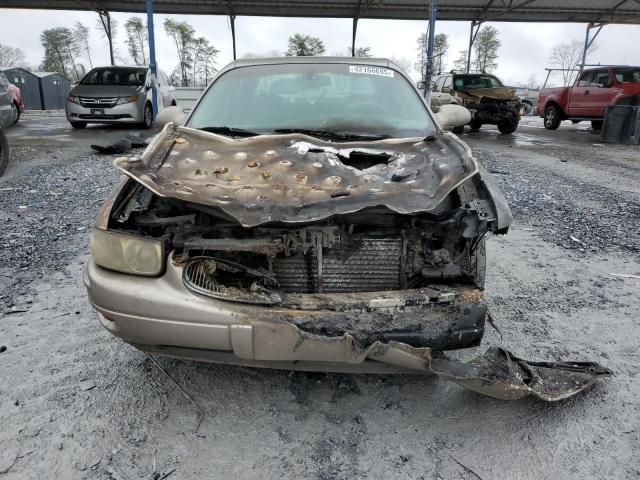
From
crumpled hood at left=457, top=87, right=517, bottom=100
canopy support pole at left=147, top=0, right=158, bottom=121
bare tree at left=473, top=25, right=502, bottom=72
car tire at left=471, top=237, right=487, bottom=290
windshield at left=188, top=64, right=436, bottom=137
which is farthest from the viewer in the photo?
bare tree at left=473, top=25, right=502, bottom=72

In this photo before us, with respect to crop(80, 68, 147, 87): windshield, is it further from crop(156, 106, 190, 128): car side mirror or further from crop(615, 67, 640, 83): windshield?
crop(615, 67, 640, 83): windshield

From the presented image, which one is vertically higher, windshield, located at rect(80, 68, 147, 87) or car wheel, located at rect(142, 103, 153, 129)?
windshield, located at rect(80, 68, 147, 87)

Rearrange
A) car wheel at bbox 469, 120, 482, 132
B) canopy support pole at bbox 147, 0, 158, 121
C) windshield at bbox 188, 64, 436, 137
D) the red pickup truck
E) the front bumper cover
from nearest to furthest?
the front bumper cover → windshield at bbox 188, 64, 436, 137 → canopy support pole at bbox 147, 0, 158, 121 → the red pickup truck → car wheel at bbox 469, 120, 482, 132

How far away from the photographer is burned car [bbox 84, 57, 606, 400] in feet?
6.36

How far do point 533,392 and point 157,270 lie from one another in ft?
5.47

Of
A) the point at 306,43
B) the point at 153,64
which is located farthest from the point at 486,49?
the point at 153,64

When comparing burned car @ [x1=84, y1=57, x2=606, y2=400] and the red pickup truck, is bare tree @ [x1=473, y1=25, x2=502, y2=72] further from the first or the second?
burned car @ [x1=84, y1=57, x2=606, y2=400]

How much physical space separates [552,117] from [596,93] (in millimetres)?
2532

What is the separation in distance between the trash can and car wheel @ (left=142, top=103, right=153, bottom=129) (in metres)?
11.8

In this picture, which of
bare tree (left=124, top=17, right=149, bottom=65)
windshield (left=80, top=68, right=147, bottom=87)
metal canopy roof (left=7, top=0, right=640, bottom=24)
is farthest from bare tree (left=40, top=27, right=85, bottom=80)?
windshield (left=80, top=68, right=147, bottom=87)

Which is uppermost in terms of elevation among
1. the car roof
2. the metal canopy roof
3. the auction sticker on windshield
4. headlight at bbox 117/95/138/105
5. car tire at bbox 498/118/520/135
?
the metal canopy roof

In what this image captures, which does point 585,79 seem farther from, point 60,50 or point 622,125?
point 60,50

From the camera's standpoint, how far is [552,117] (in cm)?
1614

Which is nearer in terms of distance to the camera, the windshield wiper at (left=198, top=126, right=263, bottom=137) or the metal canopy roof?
the windshield wiper at (left=198, top=126, right=263, bottom=137)
